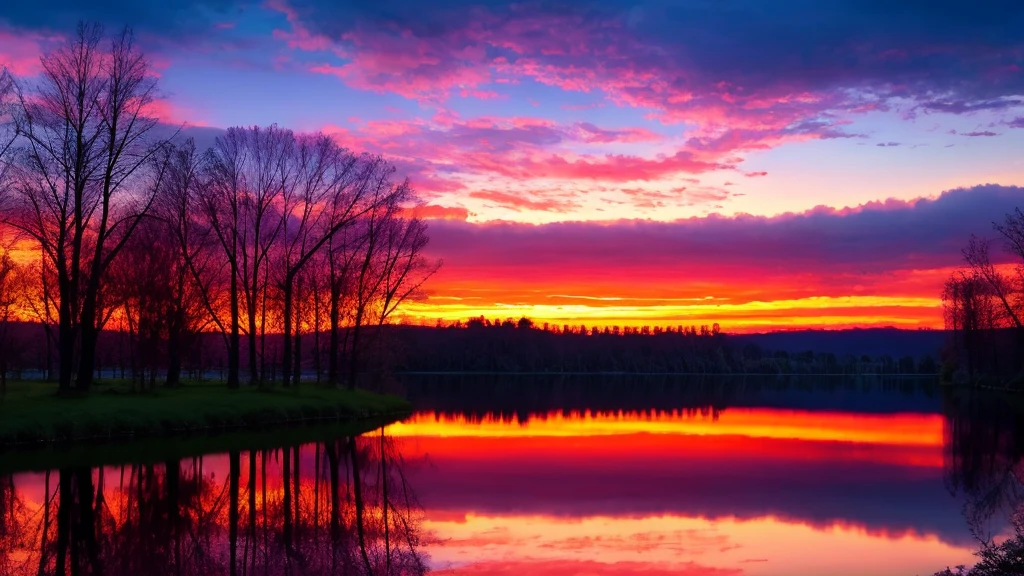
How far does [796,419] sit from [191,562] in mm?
42895

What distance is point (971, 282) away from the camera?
3780 inches

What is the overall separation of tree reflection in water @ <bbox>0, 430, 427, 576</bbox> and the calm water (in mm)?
62

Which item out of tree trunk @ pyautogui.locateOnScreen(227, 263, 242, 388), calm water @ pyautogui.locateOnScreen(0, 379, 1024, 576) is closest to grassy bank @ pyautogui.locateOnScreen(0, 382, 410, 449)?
tree trunk @ pyautogui.locateOnScreen(227, 263, 242, 388)

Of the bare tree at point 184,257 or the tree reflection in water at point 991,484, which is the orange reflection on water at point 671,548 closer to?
the tree reflection in water at point 991,484

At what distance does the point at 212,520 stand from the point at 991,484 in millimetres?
20076

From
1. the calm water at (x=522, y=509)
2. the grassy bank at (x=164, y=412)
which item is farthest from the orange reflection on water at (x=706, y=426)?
the grassy bank at (x=164, y=412)

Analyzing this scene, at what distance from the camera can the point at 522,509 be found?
18844mm

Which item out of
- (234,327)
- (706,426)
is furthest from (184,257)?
(706,426)

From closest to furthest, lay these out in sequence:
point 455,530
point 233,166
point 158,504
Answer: point 455,530, point 158,504, point 233,166

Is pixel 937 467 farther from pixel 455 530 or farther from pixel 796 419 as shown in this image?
pixel 796 419

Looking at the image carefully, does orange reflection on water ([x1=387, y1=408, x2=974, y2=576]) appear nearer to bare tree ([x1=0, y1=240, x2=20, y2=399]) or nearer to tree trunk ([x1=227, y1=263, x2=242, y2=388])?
tree trunk ([x1=227, y1=263, x2=242, y2=388])

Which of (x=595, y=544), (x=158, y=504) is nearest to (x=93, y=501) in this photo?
(x=158, y=504)

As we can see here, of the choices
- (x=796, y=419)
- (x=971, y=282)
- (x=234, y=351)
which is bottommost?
(x=796, y=419)

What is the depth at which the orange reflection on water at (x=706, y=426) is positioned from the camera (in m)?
38.5
